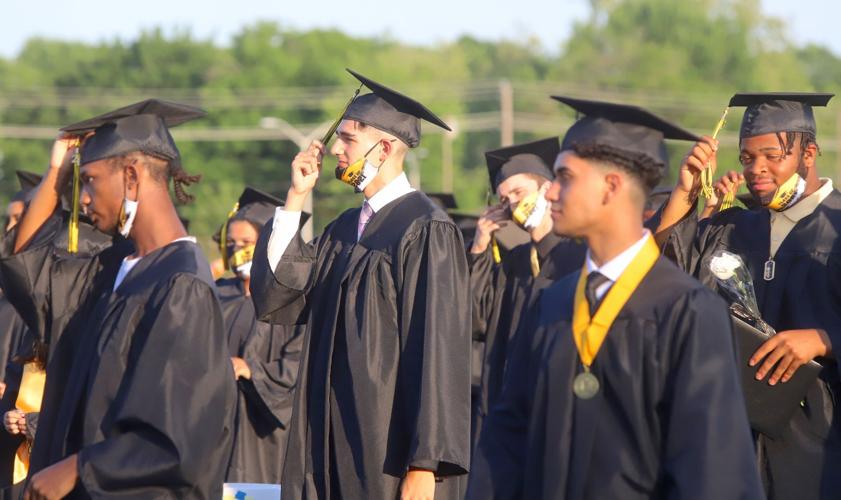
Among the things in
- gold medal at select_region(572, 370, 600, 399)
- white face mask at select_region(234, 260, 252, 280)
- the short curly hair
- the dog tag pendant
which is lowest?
white face mask at select_region(234, 260, 252, 280)

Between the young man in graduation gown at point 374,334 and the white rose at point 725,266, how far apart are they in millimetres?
1031

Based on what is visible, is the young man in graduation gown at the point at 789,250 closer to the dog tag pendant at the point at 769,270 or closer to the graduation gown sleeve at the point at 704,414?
the dog tag pendant at the point at 769,270

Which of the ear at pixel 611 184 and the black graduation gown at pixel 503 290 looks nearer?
the ear at pixel 611 184

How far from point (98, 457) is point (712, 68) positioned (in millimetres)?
63783

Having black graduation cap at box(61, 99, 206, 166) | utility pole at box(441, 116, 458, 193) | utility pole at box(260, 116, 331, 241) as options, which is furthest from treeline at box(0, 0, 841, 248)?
black graduation cap at box(61, 99, 206, 166)

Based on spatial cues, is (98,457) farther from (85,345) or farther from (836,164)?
(836,164)

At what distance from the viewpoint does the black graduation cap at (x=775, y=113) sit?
6520 millimetres

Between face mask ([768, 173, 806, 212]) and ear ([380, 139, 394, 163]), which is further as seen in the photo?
face mask ([768, 173, 806, 212])

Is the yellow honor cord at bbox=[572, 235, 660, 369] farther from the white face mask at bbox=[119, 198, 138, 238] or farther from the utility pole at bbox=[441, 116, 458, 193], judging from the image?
the utility pole at bbox=[441, 116, 458, 193]

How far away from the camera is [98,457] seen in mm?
4625

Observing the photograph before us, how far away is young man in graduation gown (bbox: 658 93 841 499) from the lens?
6.18 m

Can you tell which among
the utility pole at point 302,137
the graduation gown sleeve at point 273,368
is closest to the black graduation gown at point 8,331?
the graduation gown sleeve at point 273,368

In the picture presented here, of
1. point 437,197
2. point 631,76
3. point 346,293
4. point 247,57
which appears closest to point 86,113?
point 247,57

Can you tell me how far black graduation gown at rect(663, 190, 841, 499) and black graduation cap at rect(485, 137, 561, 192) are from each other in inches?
113
